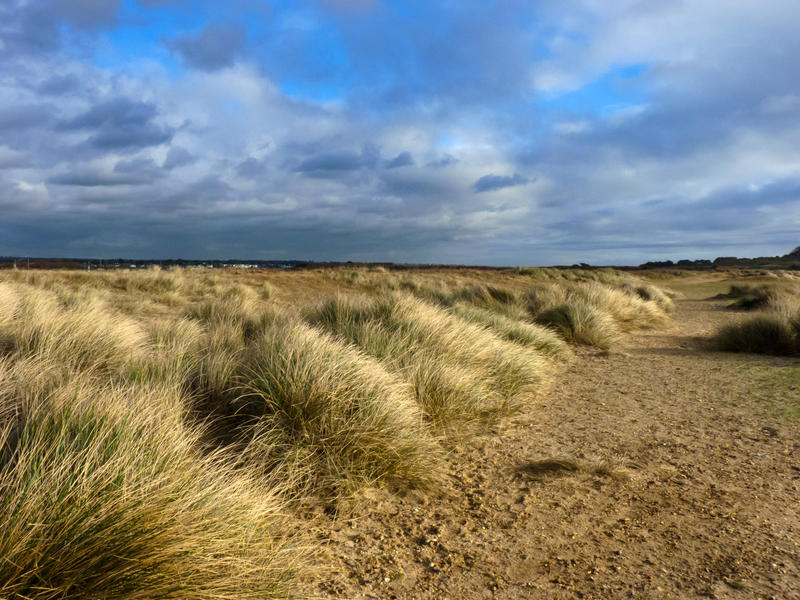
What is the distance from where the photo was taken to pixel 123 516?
6.27ft

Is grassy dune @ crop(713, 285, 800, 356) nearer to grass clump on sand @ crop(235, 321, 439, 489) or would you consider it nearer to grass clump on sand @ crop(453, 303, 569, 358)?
grass clump on sand @ crop(453, 303, 569, 358)

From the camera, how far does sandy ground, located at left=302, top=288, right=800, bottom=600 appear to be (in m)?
2.38

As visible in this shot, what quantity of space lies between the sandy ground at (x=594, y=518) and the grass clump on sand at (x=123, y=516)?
41cm

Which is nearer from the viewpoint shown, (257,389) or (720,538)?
(720,538)

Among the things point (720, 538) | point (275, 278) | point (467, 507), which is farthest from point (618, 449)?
point (275, 278)

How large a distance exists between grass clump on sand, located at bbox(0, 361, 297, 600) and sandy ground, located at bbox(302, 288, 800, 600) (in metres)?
0.41

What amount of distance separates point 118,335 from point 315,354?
2.41 m

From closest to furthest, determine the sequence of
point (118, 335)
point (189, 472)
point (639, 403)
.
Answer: point (189, 472) < point (118, 335) < point (639, 403)

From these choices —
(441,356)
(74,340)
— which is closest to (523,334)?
(441,356)

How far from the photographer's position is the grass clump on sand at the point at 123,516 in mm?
1759

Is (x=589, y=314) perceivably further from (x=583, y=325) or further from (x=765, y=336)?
(x=765, y=336)

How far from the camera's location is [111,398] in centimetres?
278

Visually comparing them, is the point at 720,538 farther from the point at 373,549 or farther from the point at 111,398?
the point at 111,398

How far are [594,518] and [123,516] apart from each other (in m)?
2.41
